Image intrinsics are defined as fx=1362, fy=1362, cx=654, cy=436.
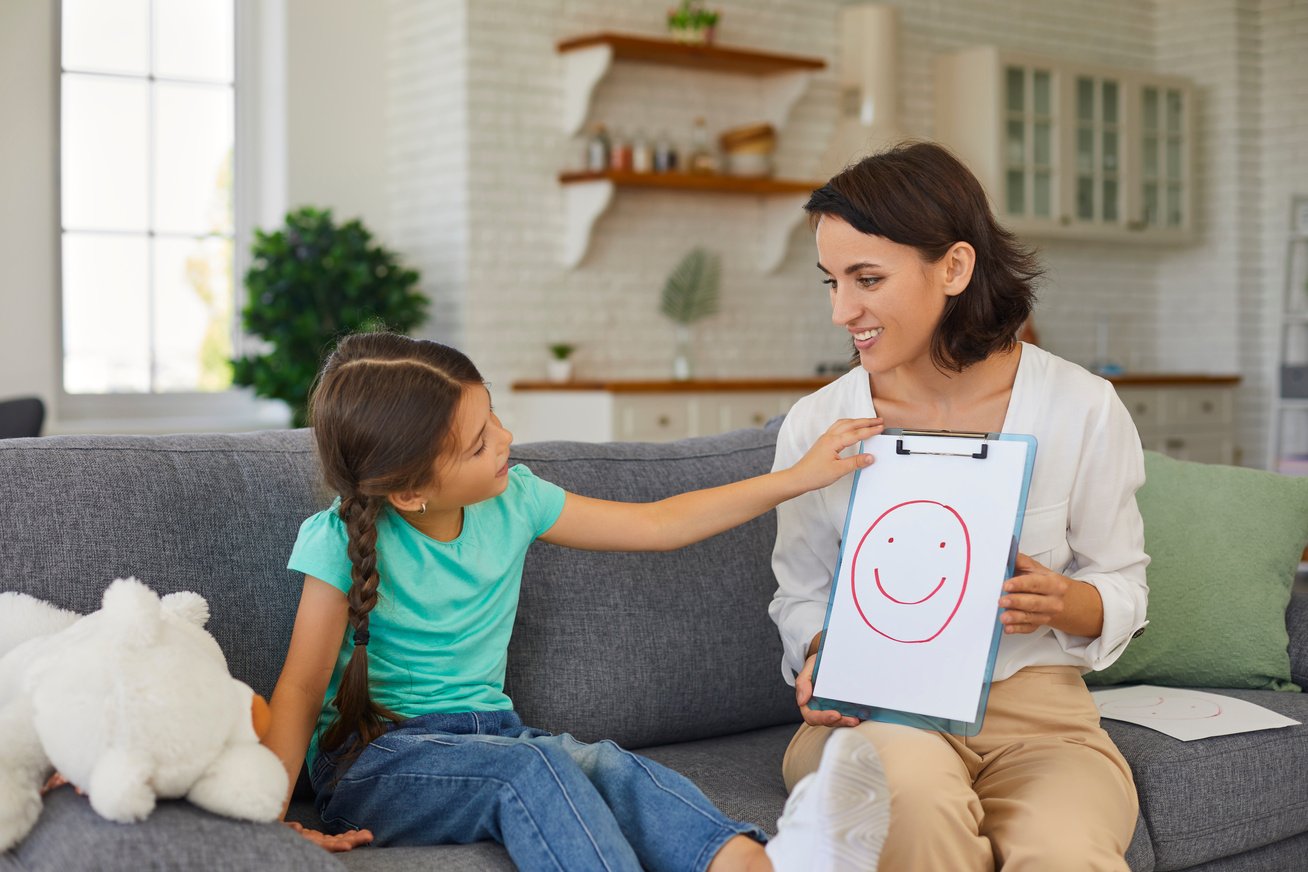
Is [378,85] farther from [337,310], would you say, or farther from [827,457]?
[827,457]

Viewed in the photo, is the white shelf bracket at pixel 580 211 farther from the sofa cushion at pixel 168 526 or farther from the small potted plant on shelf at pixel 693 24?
the sofa cushion at pixel 168 526

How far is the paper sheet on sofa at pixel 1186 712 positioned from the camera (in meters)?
1.97

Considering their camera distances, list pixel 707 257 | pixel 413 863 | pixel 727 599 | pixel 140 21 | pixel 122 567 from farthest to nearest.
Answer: pixel 707 257, pixel 140 21, pixel 727 599, pixel 122 567, pixel 413 863

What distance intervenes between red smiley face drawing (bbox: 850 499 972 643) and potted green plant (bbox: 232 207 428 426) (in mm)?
3327

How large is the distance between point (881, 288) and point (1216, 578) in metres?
0.97

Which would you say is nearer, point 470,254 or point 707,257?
point 470,254

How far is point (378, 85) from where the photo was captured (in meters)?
5.46

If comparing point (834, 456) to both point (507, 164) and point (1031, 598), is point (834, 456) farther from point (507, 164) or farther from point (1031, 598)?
point (507, 164)

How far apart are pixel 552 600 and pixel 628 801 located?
1.60 feet

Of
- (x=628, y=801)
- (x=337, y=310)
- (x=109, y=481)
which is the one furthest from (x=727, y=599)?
(x=337, y=310)

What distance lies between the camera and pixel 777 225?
595 centimetres

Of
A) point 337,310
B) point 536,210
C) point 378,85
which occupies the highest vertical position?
point 378,85

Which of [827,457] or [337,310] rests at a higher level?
[337,310]

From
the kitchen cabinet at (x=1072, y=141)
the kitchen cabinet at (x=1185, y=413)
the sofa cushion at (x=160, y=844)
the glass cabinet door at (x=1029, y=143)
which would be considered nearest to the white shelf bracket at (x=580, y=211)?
the kitchen cabinet at (x=1072, y=141)
